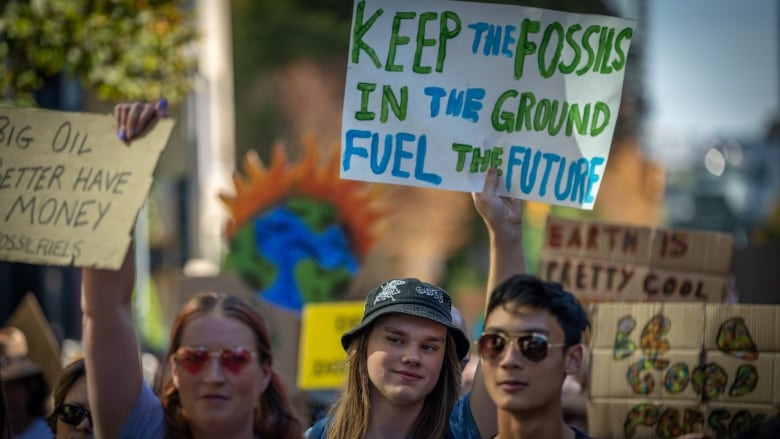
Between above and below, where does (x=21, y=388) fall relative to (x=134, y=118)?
below

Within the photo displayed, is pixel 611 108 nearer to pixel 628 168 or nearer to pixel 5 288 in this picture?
pixel 5 288

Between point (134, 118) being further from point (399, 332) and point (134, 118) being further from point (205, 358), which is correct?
point (399, 332)

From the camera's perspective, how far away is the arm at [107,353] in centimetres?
413

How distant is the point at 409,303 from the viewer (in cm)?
389

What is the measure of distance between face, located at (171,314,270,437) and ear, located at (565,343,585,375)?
1043 millimetres

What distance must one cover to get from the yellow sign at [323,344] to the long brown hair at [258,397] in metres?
2.89

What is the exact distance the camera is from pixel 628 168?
4072 cm

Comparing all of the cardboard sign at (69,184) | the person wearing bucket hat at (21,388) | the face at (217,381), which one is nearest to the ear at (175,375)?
the face at (217,381)

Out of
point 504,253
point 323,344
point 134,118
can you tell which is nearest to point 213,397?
point 134,118

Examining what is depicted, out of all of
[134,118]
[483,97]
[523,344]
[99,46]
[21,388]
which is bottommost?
[21,388]

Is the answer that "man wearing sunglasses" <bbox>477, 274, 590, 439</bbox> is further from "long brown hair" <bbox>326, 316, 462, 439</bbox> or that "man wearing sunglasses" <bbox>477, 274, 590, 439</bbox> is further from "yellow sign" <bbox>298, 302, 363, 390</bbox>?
"yellow sign" <bbox>298, 302, 363, 390</bbox>

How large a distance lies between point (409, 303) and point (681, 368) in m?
1.24

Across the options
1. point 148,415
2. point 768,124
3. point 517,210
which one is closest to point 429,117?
point 517,210

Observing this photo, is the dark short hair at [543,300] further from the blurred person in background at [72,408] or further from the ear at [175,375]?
the blurred person in background at [72,408]
